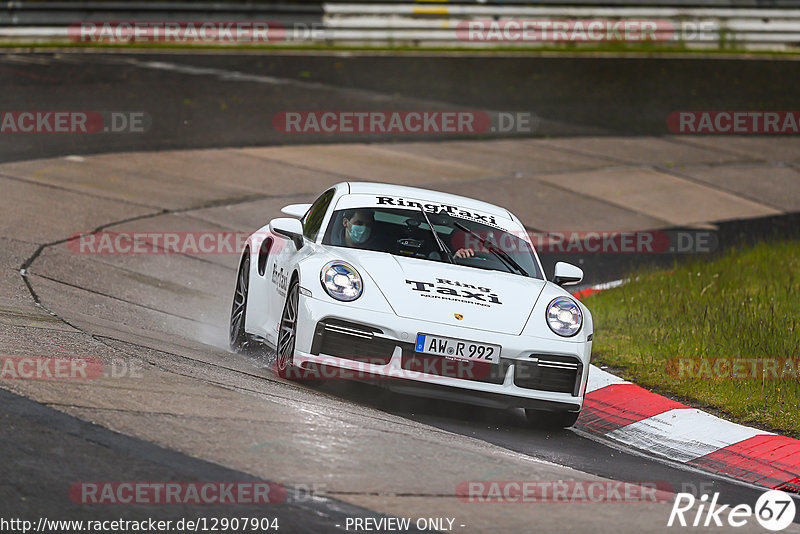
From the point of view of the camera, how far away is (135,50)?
2598 centimetres

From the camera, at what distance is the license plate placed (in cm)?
709

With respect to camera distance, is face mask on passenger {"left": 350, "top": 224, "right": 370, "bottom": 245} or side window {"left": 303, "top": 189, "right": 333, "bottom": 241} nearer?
face mask on passenger {"left": 350, "top": 224, "right": 370, "bottom": 245}

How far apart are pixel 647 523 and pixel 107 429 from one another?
248cm

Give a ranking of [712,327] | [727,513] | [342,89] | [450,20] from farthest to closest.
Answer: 1. [450,20]
2. [342,89]
3. [712,327]
4. [727,513]

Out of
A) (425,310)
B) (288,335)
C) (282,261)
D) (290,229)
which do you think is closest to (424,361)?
(425,310)

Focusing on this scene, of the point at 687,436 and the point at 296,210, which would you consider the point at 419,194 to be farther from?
the point at 687,436

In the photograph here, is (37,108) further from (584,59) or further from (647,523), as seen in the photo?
(647,523)

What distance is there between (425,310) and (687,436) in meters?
1.89

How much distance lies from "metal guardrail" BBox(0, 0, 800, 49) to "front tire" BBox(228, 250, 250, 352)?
17796 mm

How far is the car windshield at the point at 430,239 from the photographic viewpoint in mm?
8227

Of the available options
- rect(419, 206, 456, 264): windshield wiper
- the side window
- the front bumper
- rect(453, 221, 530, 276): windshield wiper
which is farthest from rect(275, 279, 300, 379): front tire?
rect(453, 221, 530, 276): windshield wiper

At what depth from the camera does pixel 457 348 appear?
23.3ft

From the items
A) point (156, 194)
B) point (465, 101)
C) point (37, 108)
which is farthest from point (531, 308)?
point (465, 101)

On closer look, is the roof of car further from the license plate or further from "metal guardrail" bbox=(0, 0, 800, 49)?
"metal guardrail" bbox=(0, 0, 800, 49)
